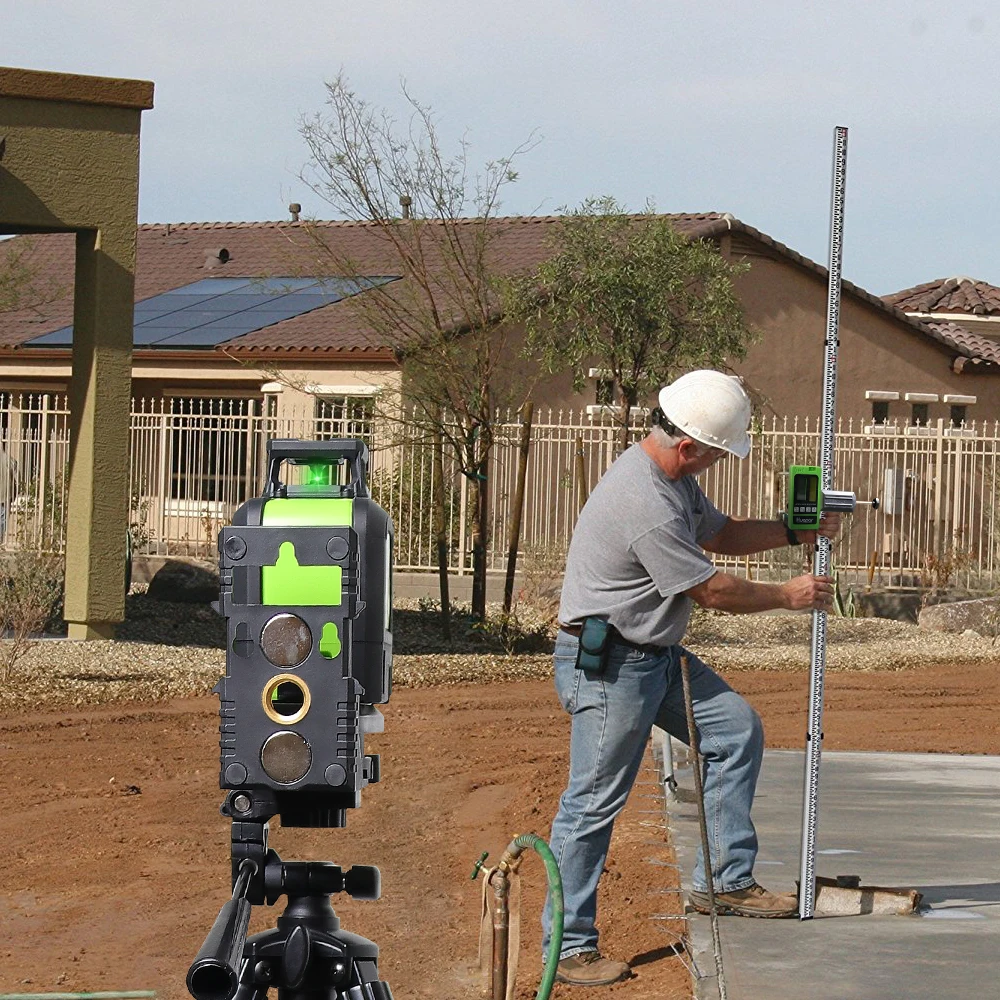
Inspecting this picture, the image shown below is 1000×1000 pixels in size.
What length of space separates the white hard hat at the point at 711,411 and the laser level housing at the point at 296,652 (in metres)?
2.78

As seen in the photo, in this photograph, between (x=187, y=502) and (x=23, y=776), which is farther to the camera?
(x=187, y=502)

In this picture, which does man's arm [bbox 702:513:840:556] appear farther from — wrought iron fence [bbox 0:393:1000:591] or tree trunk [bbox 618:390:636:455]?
wrought iron fence [bbox 0:393:1000:591]

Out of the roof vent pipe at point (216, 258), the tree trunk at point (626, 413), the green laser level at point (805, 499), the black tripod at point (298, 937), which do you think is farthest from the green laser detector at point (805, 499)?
A: the roof vent pipe at point (216, 258)

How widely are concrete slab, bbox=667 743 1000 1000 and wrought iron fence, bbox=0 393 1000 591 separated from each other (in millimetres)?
10038

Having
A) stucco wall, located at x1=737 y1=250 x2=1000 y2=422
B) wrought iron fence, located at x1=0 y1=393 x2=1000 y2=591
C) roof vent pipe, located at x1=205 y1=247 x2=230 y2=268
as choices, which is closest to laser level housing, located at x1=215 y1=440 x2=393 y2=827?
wrought iron fence, located at x1=0 y1=393 x2=1000 y2=591

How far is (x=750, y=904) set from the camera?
5.63 metres

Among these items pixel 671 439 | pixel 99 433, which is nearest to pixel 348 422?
pixel 99 433

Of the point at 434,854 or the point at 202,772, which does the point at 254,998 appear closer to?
the point at 434,854

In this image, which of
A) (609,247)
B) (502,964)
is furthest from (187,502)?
(502,964)

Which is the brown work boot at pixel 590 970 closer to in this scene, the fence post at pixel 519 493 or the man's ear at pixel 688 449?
the man's ear at pixel 688 449

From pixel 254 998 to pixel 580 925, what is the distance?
2.77 m

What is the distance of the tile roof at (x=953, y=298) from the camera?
115ft

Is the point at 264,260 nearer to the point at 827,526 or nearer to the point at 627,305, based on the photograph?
the point at 627,305

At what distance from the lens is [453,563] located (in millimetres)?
20500
